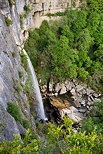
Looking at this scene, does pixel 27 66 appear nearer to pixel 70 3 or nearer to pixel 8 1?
pixel 8 1

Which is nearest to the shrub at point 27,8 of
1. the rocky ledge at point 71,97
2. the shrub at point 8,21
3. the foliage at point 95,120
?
the shrub at point 8,21

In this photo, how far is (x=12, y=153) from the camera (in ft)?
23.1

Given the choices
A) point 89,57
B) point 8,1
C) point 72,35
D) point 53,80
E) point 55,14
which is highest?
point 8,1

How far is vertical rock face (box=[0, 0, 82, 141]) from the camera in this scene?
41.4 ft

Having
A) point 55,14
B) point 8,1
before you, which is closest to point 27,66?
point 8,1

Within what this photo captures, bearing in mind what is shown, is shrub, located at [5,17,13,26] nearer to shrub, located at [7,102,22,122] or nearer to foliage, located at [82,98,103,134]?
shrub, located at [7,102,22,122]

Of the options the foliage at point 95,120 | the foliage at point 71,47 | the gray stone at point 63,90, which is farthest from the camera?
the foliage at point 71,47

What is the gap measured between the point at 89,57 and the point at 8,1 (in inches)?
563

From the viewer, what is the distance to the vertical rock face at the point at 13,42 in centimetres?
1262

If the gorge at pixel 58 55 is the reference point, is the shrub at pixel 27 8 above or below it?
above

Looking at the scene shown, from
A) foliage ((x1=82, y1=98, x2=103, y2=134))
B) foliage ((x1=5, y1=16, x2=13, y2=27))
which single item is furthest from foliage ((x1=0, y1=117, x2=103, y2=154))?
foliage ((x1=5, y1=16, x2=13, y2=27))

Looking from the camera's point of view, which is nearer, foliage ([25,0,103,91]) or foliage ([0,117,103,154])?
foliage ([0,117,103,154])

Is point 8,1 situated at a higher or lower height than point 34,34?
higher

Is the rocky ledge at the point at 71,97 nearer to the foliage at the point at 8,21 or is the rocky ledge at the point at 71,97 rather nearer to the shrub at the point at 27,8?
the shrub at the point at 27,8
